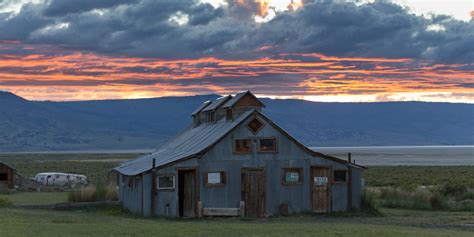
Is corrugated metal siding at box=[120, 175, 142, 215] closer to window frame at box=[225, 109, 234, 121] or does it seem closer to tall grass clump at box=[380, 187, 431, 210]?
window frame at box=[225, 109, 234, 121]

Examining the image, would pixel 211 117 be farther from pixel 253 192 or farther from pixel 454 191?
pixel 454 191

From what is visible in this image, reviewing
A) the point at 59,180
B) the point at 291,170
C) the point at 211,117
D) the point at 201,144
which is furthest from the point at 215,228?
the point at 59,180

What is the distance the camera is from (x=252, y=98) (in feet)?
152

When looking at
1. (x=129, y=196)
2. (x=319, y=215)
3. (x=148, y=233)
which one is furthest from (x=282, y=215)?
(x=148, y=233)

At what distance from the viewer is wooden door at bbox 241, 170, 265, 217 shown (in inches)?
1700

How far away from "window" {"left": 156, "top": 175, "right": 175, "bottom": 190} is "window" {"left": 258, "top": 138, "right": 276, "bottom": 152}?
5.23 m

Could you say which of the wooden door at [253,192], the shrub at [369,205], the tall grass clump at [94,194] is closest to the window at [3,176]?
the tall grass clump at [94,194]

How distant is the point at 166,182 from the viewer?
4238cm

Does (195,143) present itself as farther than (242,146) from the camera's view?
Yes

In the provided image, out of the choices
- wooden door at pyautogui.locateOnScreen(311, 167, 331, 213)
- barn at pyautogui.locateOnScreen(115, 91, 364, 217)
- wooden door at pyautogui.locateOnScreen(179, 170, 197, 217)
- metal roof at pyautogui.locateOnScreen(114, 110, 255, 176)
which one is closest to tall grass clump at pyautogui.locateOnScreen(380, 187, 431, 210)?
barn at pyautogui.locateOnScreen(115, 91, 364, 217)

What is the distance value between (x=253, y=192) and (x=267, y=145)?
2.72 meters

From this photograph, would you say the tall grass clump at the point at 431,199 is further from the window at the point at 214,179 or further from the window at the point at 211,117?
the window at the point at 214,179

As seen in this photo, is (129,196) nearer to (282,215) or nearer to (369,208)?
(282,215)

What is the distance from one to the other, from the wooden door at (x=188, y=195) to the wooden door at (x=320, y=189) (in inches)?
272
